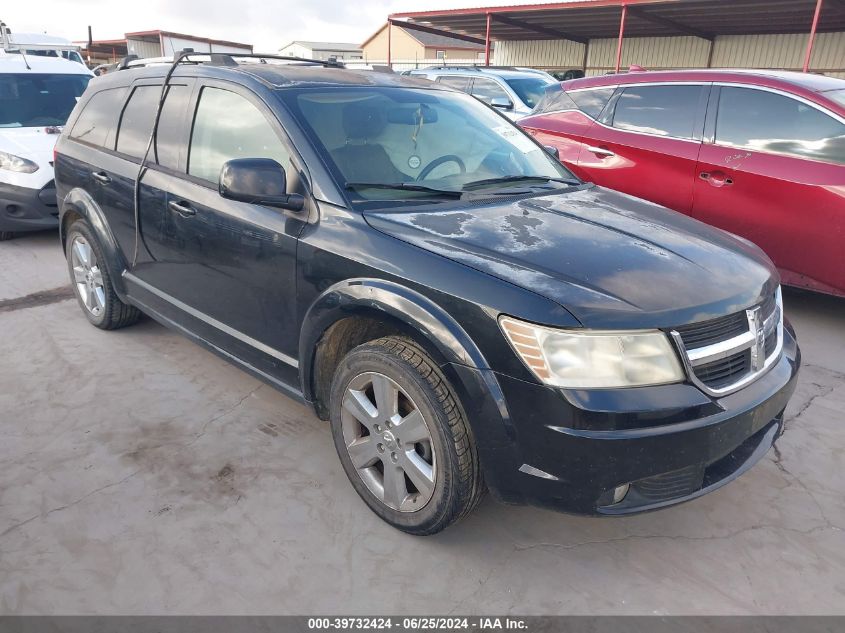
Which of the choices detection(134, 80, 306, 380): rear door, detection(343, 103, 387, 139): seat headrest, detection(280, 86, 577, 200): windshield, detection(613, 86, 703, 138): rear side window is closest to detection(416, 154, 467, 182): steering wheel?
detection(280, 86, 577, 200): windshield

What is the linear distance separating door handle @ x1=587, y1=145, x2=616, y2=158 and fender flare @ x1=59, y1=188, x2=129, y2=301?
375 centimetres

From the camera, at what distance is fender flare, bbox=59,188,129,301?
402cm

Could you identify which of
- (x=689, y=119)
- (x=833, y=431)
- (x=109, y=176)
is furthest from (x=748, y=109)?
(x=109, y=176)

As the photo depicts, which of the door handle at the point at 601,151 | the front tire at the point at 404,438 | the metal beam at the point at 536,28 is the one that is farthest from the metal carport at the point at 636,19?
the front tire at the point at 404,438

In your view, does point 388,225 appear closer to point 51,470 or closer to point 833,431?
point 51,470

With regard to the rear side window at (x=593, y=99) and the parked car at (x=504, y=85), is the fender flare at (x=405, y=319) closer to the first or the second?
the rear side window at (x=593, y=99)

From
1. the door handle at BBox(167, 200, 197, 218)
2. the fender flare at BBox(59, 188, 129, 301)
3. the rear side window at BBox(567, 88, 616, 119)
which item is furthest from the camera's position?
the rear side window at BBox(567, 88, 616, 119)

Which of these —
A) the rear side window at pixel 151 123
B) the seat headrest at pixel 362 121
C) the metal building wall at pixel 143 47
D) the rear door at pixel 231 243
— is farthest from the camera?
the metal building wall at pixel 143 47

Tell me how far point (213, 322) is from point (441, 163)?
4.52ft

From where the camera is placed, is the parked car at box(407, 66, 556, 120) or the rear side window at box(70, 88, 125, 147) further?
the parked car at box(407, 66, 556, 120)

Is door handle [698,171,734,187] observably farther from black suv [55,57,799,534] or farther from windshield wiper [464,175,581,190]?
windshield wiper [464,175,581,190]

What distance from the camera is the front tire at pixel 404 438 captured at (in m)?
2.27

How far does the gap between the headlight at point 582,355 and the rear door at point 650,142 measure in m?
3.38
